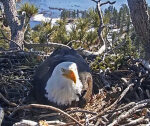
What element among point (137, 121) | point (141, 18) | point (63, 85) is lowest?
point (137, 121)

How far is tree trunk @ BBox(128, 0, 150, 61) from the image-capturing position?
11.5 feet

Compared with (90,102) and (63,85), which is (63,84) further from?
(90,102)

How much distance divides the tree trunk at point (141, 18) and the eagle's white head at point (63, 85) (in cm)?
117

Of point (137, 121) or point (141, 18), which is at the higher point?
point (141, 18)

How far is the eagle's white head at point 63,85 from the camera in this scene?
2.62 meters

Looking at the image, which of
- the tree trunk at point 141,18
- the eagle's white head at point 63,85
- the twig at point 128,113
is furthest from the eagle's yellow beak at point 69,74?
the tree trunk at point 141,18

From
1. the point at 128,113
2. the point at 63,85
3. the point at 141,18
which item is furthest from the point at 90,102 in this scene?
the point at 141,18

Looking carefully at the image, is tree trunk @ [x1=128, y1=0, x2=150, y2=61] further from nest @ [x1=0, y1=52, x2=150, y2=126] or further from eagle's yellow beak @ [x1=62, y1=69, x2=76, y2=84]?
eagle's yellow beak @ [x1=62, y1=69, x2=76, y2=84]

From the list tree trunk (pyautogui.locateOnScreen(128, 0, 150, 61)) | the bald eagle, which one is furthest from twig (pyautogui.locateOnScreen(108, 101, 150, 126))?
tree trunk (pyautogui.locateOnScreen(128, 0, 150, 61))

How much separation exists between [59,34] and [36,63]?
2448 mm

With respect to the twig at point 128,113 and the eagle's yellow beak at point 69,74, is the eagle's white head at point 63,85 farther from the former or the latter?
the twig at point 128,113

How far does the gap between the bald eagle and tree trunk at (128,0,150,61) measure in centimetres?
90

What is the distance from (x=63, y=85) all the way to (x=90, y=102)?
0.50 m

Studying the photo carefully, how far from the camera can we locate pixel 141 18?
11.5ft
